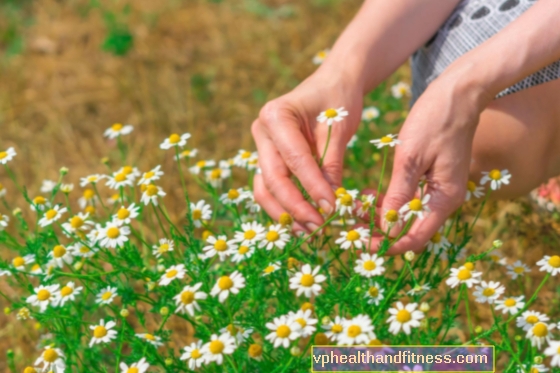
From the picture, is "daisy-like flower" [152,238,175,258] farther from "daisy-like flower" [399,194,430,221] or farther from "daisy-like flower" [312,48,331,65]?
"daisy-like flower" [312,48,331,65]

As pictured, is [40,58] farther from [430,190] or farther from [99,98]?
[430,190]

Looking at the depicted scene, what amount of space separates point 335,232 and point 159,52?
1.74m

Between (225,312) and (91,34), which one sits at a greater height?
(91,34)

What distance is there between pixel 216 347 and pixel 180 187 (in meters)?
1.66

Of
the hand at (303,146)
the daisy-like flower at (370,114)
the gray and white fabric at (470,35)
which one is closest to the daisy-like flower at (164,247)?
the hand at (303,146)

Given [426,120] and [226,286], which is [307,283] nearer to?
[226,286]

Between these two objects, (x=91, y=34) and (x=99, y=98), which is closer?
(x=99, y=98)

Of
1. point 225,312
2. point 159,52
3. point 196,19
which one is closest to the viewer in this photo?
point 225,312

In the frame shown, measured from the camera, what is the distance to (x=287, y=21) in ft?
12.1

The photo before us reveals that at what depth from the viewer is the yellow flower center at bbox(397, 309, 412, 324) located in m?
1.22

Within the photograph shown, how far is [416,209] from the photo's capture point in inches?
53.1

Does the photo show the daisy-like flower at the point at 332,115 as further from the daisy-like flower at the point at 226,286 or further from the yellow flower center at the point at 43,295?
the yellow flower center at the point at 43,295

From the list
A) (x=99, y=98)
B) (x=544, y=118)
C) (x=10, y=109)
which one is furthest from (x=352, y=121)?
(x=10, y=109)

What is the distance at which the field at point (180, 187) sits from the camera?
146 cm
